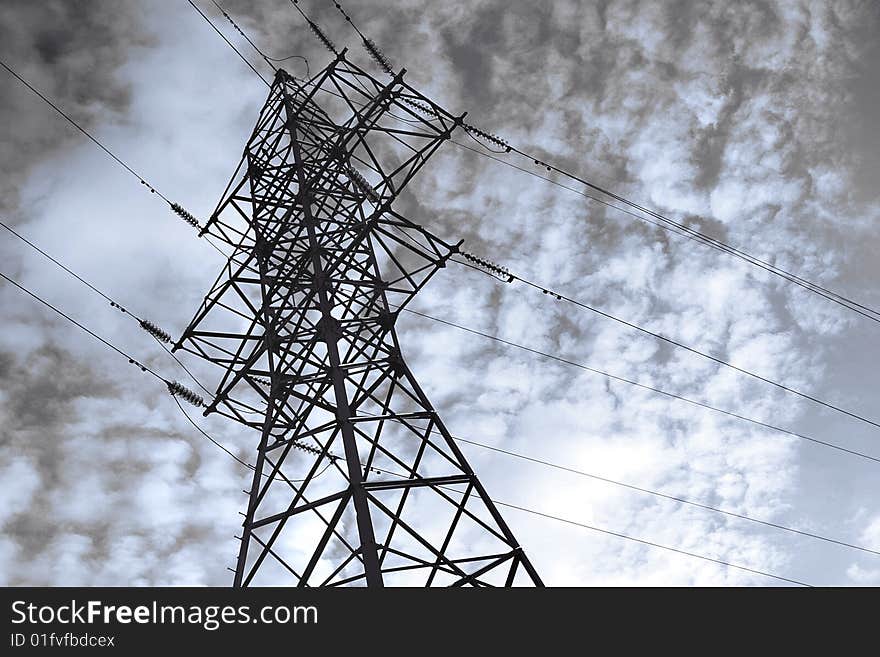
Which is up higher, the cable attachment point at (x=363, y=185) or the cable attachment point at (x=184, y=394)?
the cable attachment point at (x=363, y=185)

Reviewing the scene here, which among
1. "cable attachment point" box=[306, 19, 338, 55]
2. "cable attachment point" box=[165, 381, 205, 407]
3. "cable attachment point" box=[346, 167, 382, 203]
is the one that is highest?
"cable attachment point" box=[306, 19, 338, 55]

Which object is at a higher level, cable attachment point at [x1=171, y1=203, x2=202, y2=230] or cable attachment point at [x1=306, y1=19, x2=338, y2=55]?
cable attachment point at [x1=306, y1=19, x2=338, y2=55]

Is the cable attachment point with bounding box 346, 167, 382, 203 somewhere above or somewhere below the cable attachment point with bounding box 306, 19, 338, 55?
below

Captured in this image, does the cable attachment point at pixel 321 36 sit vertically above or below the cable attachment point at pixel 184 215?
above

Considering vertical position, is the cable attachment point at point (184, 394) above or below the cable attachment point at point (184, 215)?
below

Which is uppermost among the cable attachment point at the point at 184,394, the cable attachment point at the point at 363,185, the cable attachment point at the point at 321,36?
the cable attachment point at the point at 321,36

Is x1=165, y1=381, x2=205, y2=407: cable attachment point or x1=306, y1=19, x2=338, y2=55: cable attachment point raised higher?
x1=306, y1=19, x2=338, y2=55: cable attachment point

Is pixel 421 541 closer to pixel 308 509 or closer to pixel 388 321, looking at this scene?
pixel 308 509
